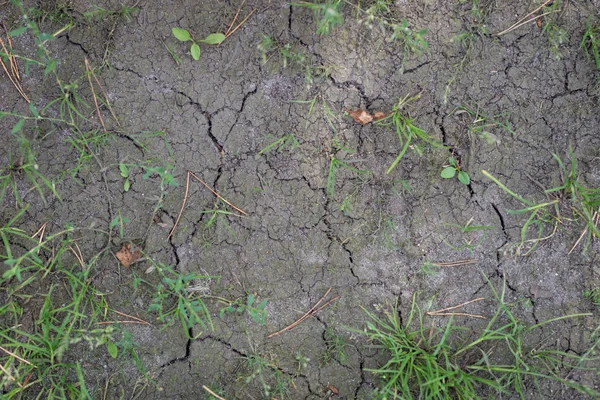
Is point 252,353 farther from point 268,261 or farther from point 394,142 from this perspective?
point 394,142

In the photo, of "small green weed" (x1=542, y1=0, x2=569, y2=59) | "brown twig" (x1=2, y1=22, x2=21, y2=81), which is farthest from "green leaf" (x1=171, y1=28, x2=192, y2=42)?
"small green weed" (x1=542, y1=0, x2=569, y2=59)

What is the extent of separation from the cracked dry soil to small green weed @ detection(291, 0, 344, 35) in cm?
4

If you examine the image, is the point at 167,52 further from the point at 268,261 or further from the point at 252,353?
the point at 252,353

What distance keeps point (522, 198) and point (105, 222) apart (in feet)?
7.03

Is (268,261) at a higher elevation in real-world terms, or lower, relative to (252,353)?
higher

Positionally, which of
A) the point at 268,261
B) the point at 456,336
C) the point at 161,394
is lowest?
the point at 161,394

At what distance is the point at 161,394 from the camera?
2887mm

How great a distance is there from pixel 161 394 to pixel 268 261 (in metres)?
0.87

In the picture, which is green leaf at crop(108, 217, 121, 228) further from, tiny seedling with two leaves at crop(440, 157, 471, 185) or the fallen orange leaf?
tiny seedling with two leaves at crop(440, 157, 471, 185)

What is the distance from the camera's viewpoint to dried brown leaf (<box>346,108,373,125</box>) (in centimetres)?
290

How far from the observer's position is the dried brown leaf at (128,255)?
288 centimetres

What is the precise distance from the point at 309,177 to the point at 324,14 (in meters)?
0.81

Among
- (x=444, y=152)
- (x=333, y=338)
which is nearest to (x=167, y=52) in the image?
(x=444, y=152)

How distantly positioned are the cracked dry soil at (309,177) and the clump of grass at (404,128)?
0.13ft
